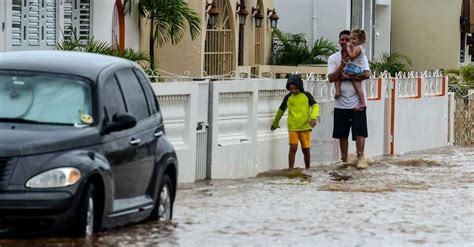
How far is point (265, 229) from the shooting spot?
38.5ft

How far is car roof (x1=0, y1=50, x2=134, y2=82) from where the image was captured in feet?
36.6

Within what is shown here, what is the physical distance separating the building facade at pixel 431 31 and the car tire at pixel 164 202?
124 feet

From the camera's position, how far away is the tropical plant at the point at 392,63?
43756mm

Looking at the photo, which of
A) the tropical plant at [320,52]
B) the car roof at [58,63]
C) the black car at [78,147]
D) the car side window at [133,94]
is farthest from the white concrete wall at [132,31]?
the car roof at [58,63]

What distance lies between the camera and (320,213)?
13289 mm

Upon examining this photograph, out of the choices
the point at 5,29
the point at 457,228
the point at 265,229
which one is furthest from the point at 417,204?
the point at 5,29

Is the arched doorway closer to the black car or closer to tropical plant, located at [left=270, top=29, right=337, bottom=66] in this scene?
tropical plant, located at [left=270, top=29, right=337, bottom=66]

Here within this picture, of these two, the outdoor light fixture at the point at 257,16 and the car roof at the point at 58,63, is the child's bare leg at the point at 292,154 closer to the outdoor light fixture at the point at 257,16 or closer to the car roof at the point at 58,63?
the car roof at the point at 58,63

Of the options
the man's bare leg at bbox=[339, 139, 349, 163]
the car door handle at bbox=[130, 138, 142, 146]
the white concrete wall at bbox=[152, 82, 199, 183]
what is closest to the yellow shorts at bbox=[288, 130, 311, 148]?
the man's bare leg at bbox=[339, 139, 349, 163]

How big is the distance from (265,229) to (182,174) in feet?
18.1

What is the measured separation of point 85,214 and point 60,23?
50.6ft

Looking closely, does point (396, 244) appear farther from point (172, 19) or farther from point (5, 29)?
point (172, 19)

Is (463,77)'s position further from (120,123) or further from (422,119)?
(120,123)

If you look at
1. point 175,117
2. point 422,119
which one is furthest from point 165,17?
point 175,117
